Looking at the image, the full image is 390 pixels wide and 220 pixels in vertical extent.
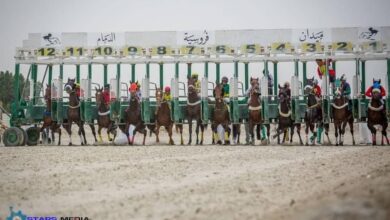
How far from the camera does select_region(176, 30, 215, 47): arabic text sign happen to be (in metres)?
19.9

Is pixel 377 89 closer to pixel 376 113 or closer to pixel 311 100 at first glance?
pixel 376 113

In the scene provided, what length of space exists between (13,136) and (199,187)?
14.0 meters

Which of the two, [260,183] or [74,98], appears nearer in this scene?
[260,183]

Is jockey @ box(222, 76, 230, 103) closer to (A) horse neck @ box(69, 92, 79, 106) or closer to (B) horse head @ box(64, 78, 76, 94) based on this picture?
(A) horse neck @ box(69, 92, 79, 106)

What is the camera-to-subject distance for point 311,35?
19.7 m

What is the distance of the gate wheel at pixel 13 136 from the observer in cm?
1995

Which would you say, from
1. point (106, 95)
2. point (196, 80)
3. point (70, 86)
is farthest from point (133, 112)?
point (70, 86)

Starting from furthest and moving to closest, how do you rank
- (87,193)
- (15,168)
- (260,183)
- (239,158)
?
1. (239,158)
2. (15,168)
3. (260,183)
4. (87,193)

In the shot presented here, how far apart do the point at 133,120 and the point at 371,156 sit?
Result: 9524 millimetres

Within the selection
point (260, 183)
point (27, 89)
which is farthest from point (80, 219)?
point (27, 89)

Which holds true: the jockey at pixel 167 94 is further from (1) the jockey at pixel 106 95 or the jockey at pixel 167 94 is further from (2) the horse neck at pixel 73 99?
(2) the horse neck at pixel 73 99

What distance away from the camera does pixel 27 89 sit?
2144 cm

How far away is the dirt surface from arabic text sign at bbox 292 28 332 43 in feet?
25.3

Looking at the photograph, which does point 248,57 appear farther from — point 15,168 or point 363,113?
point 15,168
